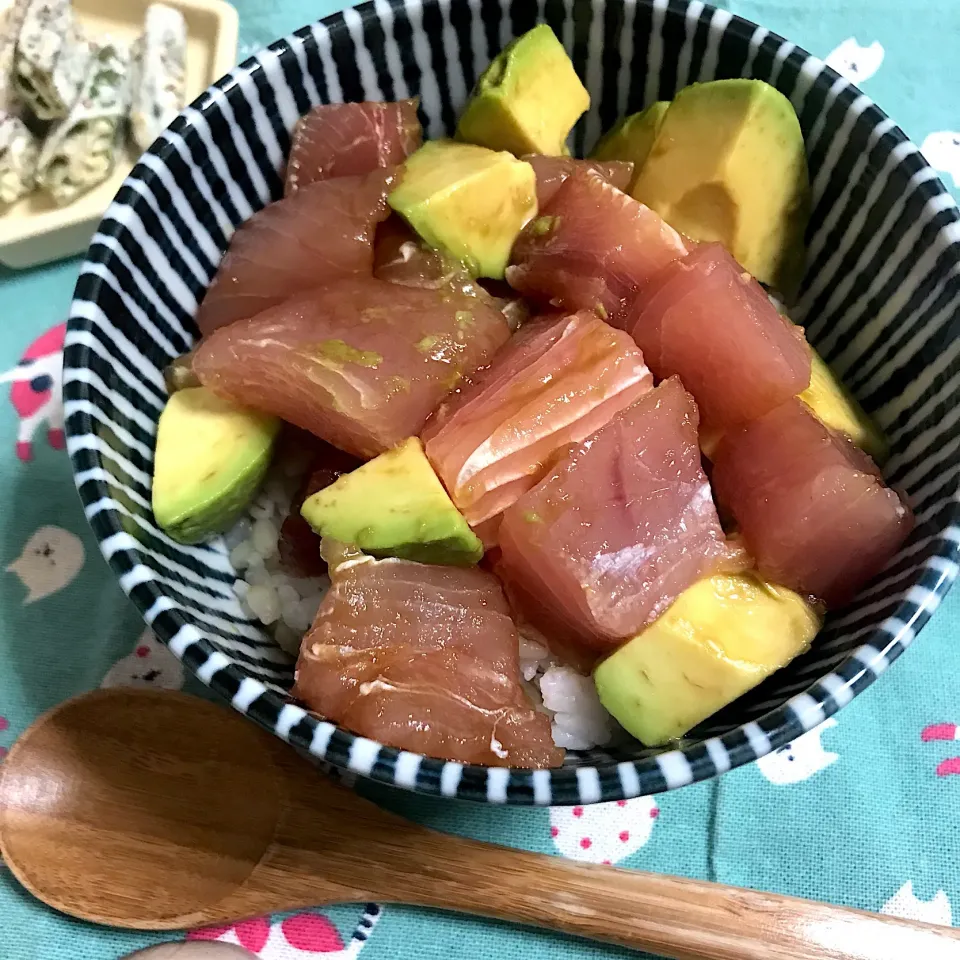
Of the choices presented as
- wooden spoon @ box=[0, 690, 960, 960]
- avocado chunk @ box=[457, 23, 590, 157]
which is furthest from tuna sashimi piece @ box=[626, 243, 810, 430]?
wooden spoon @ box=[0, 690, 960, 960]

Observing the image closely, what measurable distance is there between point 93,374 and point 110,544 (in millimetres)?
192

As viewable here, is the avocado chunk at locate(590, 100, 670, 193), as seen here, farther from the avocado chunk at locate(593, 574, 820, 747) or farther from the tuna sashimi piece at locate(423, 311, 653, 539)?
the avocado chunk at locate(593, 574, 820, 747)

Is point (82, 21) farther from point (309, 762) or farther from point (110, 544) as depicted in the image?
point (309, 762)

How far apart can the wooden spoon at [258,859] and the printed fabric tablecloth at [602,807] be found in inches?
1.6

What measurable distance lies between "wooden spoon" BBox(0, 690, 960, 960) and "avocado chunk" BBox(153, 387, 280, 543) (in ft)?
0.93

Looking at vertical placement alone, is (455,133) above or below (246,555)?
above

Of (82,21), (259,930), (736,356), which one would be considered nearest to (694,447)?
(736,356)

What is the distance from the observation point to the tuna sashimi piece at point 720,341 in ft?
3.04

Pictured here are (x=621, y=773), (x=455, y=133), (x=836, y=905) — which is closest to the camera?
(x=621, y=773)

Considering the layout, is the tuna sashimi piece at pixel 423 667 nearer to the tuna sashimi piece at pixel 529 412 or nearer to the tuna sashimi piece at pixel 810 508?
the tuna sashimi piece at pixel 529 412

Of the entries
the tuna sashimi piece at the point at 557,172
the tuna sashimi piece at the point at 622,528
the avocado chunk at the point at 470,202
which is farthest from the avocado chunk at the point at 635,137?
the tuna sashimi piece at the point at 622,528

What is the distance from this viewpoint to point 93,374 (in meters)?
0.93

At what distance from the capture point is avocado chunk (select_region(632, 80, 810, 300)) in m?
1.05

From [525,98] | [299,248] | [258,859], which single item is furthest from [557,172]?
[258,859]
